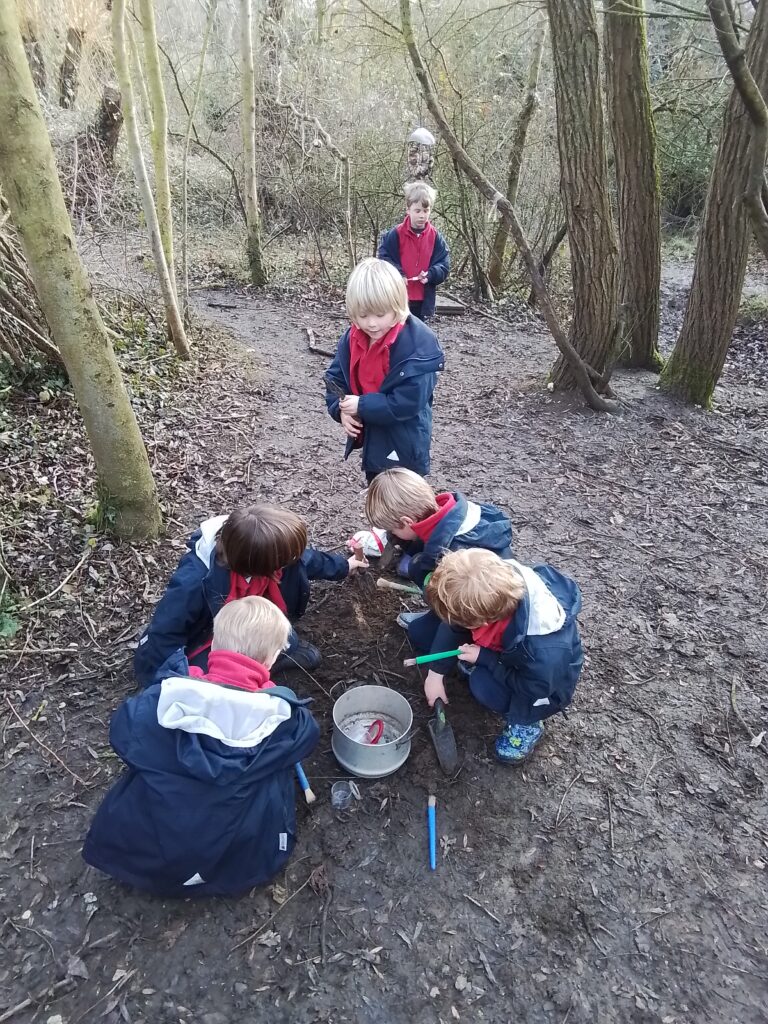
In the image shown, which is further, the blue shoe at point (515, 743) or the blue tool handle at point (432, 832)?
the blue shoe at point (515, 743)

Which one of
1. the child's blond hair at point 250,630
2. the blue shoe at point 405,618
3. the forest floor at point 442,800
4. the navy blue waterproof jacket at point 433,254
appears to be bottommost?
the forest floor at point 442,800

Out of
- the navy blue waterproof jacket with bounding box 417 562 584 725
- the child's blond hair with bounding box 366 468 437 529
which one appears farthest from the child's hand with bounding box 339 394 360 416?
the navy blue waterproof jacket with bounding box 417 562 584 725

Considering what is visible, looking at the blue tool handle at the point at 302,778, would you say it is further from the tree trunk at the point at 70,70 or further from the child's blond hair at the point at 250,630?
the tree trunk at the point at 70,70

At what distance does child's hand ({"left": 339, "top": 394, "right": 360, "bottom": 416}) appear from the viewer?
2.80 meters

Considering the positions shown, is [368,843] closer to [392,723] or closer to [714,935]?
[392,723]

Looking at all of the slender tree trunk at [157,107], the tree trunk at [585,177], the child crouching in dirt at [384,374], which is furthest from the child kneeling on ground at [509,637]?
the slender tree trunk at [157,107]

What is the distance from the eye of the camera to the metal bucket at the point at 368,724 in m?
2.17

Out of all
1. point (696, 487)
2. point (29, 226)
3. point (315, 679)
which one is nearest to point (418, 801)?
point (315, 679)

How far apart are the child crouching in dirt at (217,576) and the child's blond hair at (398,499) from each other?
0.30 m

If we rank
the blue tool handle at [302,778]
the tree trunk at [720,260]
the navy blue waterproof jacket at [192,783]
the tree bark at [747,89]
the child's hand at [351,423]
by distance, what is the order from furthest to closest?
the tree trunk at [720,260], the tree bark at [747,89], the child's hand at [351,423], the blue tool handle at [302,778], the navy blue waterproof jacket at [192,783]

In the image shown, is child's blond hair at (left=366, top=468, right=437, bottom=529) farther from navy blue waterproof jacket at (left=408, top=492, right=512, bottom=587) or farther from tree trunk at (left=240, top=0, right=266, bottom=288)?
tree trunk at (left=240, top=0, right=266, bottom=288)

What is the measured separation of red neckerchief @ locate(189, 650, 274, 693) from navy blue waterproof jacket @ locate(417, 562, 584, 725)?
748mm

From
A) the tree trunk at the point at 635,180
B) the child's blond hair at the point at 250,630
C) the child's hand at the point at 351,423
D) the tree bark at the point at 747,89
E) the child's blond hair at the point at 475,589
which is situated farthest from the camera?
the tree trunk at the point at 635,180

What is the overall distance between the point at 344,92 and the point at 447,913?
32.5ft
